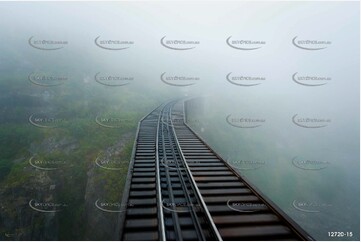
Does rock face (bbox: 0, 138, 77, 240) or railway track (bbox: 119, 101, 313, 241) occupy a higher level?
railway track (bbox: 119, 101, 313, 241)

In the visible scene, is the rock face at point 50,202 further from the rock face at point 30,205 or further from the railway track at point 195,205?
the railway track at point 195,205

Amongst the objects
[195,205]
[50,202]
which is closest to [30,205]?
[50,202]

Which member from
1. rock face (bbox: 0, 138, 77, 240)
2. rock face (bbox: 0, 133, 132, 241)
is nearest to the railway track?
rock face (bbox: 0, 133, 132, 241)

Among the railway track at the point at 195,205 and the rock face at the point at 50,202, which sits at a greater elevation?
the railway track at the point at 195,205

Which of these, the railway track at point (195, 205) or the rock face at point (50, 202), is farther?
the rock face at point (50, 202)

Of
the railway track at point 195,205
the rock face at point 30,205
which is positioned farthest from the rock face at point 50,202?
the railway track at point 195,205

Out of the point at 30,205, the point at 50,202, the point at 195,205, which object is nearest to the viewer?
the point at 195,205

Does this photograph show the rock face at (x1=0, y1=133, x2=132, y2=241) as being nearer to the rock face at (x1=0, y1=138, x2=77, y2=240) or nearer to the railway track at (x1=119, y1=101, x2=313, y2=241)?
the rock face at (x1=0, y1=138, x2=77, y2=240)

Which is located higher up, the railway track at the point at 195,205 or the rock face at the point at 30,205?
the railway track at the point at 195,205

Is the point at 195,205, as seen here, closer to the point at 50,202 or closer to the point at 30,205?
the point at 50,202
